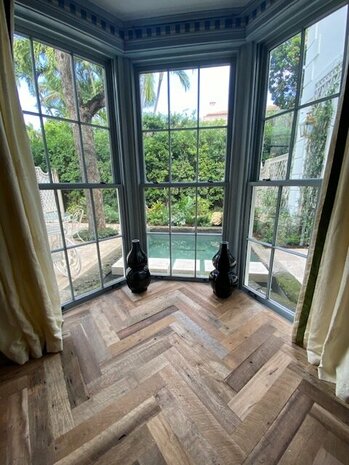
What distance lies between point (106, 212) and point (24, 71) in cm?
106

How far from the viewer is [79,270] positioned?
177 cm

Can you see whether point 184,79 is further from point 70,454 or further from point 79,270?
point 70,454

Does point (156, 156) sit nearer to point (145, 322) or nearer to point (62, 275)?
point (62, 275)

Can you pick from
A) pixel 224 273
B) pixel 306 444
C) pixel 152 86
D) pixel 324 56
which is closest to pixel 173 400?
pixel 306 444

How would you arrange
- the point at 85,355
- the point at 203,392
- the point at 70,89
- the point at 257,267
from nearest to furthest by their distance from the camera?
the point at 203,392 < the point at 85,355 < the point at 70,89 < the point at 257,267

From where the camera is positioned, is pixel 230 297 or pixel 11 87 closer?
pixel 11 87

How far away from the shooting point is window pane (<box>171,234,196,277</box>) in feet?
6.70

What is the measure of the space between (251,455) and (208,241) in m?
1.46

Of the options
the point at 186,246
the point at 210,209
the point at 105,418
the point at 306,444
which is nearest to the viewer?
the point at 306,444

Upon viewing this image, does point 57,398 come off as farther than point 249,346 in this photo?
No

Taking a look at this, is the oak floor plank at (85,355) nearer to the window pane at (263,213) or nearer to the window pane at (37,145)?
the window pane at (37,145)

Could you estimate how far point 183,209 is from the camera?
1.97 meters

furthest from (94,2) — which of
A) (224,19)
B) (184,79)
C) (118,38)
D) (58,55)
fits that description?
(224,19)

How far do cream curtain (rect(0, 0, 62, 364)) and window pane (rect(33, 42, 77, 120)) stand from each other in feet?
1.05
